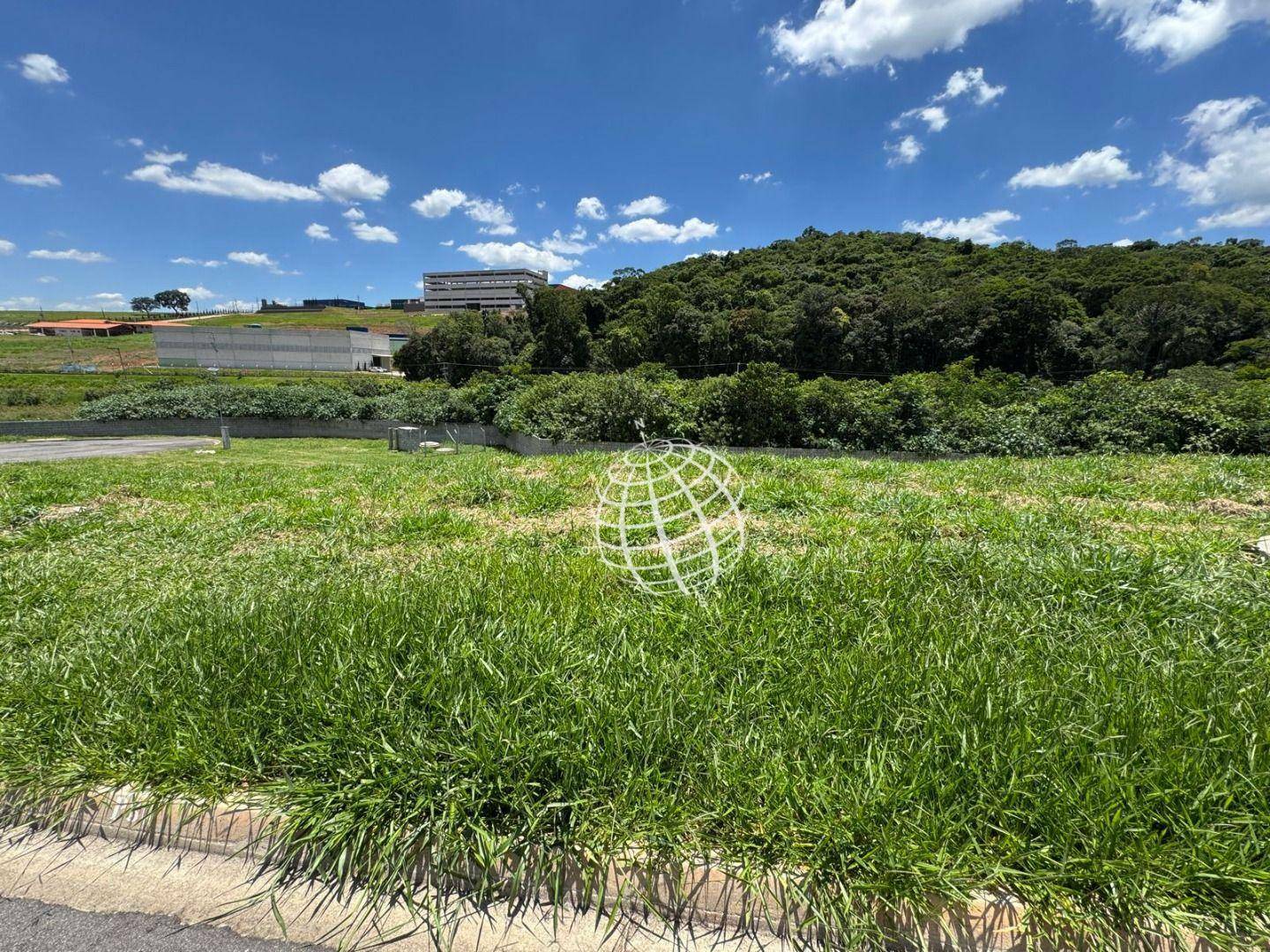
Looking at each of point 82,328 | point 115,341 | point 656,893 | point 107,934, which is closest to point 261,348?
point 115,341

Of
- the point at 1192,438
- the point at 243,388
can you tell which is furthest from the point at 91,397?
the point at 1192,438

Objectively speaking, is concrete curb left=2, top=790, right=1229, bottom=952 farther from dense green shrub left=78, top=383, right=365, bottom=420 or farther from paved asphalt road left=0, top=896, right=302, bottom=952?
dense green shrub left=78, top=383, right=365, bottom=420

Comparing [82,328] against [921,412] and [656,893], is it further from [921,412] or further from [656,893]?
[656,893]

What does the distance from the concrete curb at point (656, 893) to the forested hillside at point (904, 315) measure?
37.5m

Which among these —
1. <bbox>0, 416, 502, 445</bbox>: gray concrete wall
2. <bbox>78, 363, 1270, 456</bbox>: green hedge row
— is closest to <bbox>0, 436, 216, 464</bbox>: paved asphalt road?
<bbox>0, 416, 502, 445</bbox>: gray concrete wall

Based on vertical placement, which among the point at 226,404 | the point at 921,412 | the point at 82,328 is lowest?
the point at 921,412

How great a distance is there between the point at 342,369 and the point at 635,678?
7517cm

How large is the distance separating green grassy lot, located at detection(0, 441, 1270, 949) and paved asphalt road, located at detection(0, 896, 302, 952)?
0.23 m

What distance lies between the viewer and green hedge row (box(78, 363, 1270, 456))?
34.2 ft

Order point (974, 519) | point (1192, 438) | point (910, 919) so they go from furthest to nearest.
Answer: point (1192, 438) < point (974, 519) < point (910, 919)

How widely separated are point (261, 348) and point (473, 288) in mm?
60911

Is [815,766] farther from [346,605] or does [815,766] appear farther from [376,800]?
[346,605]

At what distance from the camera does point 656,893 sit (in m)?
1.52

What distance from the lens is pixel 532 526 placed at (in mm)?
4980
